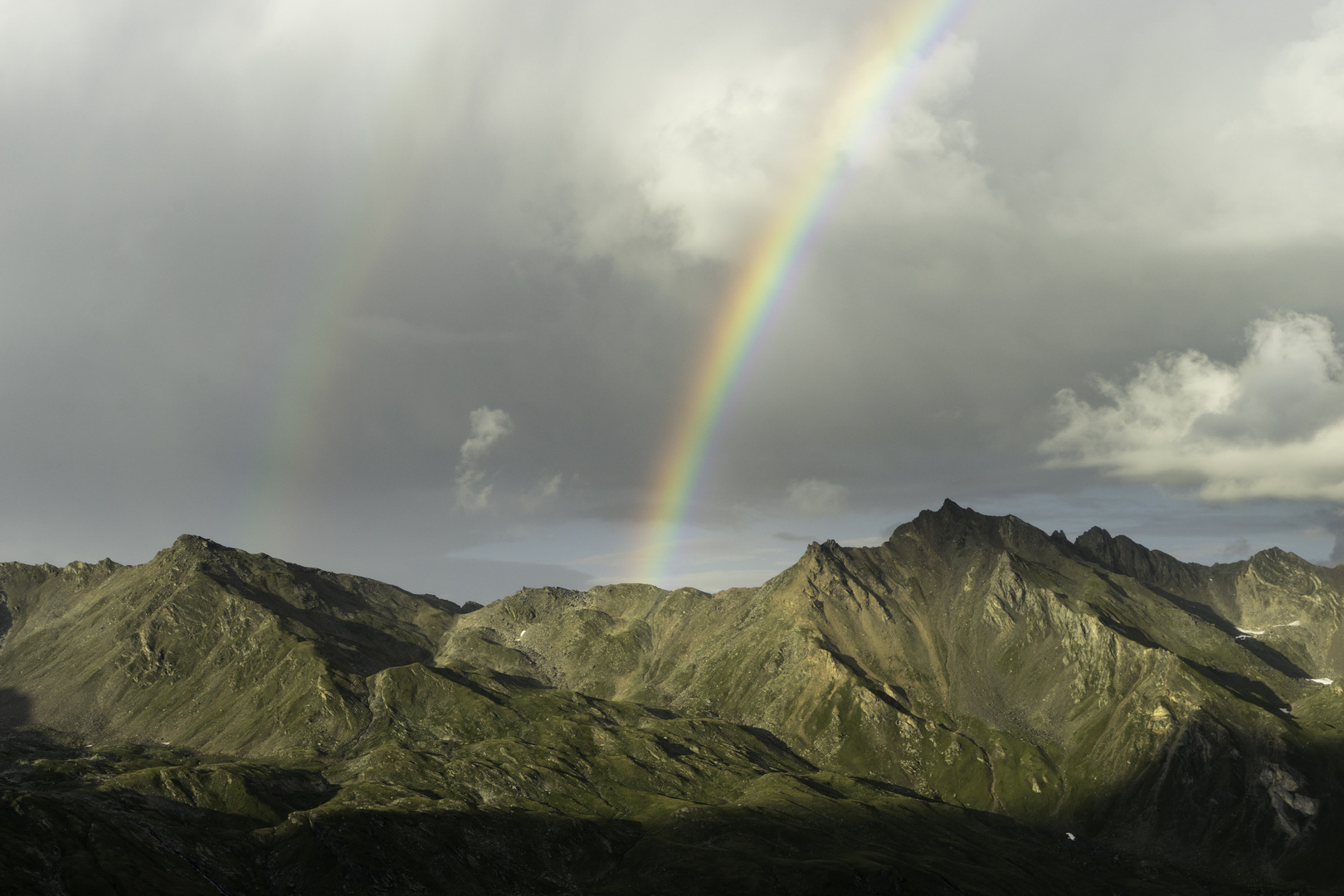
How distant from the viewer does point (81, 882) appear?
646 ft

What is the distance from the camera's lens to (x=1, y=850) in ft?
648

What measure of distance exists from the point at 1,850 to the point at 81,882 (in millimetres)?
19732
